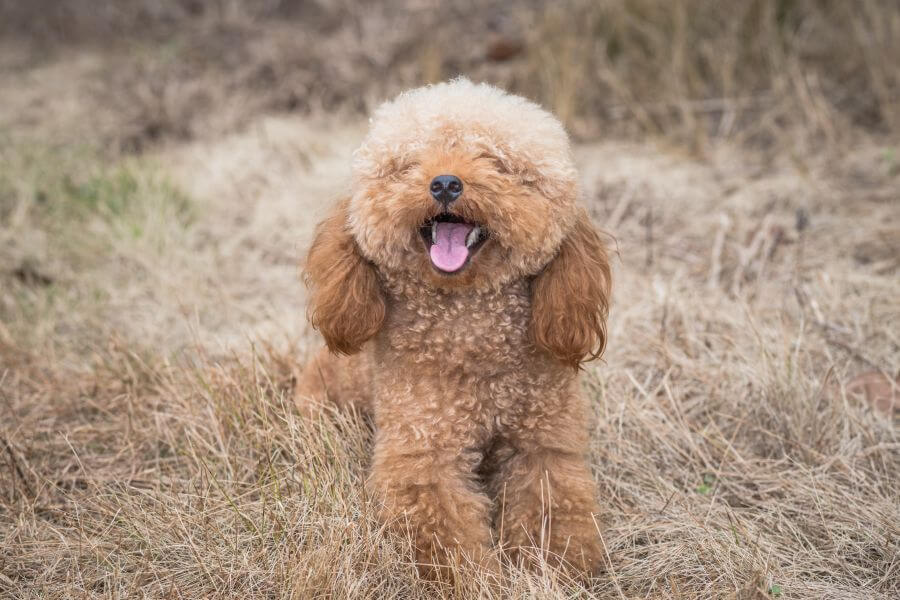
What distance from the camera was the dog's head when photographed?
6.21ft

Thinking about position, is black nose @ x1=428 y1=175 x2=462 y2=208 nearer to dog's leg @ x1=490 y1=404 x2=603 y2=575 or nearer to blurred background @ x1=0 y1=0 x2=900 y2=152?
dog's leg @ x1=490 y1=404 x2=603 y2=575

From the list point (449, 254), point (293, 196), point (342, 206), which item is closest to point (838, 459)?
point (449, 254)

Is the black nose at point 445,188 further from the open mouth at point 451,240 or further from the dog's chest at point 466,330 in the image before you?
the dog's chest at point 466,330

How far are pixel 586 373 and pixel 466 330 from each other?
0.93 m

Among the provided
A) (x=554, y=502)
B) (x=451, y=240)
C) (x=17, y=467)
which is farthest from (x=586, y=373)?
(x=17, y=467)

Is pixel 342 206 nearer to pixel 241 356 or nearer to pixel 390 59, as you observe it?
pixel 241 356

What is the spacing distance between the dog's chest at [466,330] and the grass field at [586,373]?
1.52 ft

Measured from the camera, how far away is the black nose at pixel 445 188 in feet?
6.02

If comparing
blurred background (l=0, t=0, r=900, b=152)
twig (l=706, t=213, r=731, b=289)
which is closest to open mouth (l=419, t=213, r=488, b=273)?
twig (l=706, t=213, r=731, b=289)

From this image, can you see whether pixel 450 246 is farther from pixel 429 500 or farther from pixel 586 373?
pixel 586 373

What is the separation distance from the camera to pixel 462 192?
72.5 inches

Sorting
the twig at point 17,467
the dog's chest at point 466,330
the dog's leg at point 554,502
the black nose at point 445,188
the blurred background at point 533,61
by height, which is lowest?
the twig at point 17,467

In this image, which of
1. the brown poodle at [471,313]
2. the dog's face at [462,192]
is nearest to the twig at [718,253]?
the brown poodle at [471,313]

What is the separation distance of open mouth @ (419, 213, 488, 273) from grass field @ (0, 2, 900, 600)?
666 millimetres
